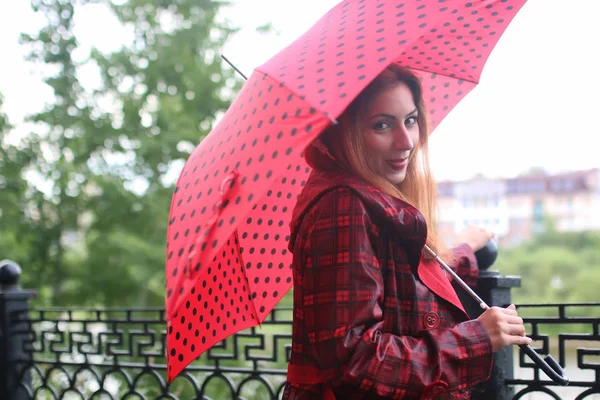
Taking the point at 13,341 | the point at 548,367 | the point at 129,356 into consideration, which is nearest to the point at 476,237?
the point at 548,367

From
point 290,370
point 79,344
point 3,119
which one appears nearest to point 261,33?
point 3,119

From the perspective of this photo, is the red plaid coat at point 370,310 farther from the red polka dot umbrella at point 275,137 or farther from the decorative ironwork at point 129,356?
the decorative ironwork at point 129,356

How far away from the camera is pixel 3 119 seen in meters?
7.76

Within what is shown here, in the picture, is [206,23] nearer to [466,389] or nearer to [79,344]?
[79,344]

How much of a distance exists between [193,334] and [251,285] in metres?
0.26

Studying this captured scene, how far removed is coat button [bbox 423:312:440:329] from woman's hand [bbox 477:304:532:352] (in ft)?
0.37

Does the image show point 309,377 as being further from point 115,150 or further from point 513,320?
point 115,150

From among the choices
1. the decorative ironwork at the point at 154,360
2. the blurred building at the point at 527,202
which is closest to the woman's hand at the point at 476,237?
the decorative ironwork at the point at 154,360

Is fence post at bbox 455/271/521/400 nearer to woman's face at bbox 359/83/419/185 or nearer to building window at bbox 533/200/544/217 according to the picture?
woman's face at bbox 359/83/419/185

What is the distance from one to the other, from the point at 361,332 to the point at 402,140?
56 centimetres

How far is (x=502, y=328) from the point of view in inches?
59.2

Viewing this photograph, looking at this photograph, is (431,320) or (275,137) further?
(431,320)

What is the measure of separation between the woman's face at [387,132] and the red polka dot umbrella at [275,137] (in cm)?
20

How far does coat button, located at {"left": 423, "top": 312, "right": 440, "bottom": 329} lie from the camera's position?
1546 millimetres
